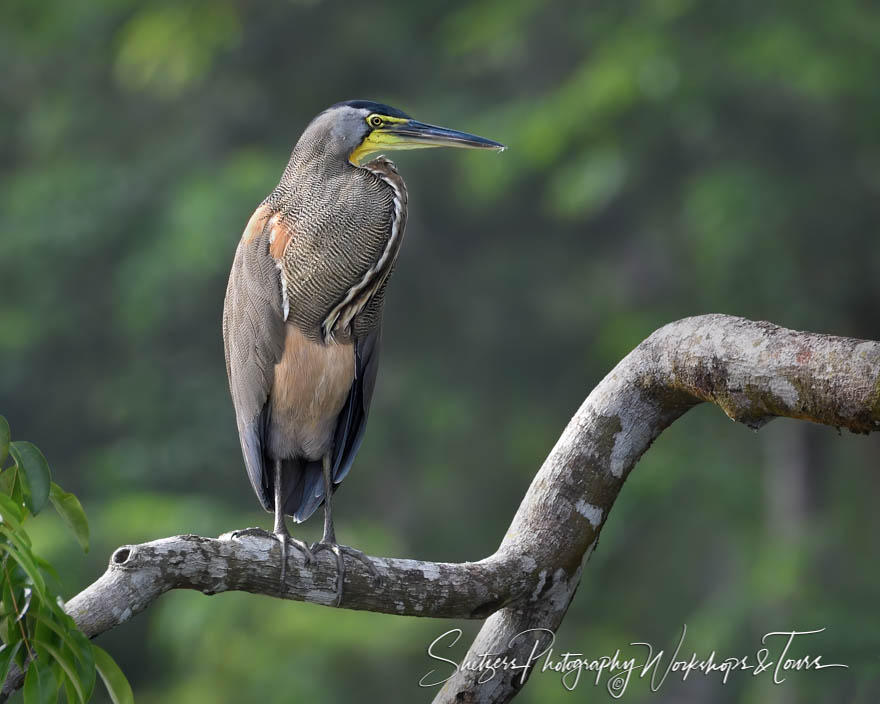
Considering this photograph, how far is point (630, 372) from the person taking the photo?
2.75 metres

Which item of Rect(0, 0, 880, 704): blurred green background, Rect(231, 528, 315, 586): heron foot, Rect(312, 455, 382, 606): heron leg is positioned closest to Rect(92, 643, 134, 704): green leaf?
Rect(231, 528, 315, 586): heron foot

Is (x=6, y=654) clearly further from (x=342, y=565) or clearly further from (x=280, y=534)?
(x=280, y=534)

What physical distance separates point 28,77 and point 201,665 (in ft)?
18.0

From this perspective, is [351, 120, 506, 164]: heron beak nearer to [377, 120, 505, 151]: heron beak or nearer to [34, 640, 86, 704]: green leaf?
[377, 120, 505, 151]: heron beak

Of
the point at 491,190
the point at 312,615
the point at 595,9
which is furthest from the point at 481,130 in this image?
the point at 312,615

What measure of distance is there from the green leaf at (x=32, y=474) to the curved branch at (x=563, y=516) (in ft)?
0.62

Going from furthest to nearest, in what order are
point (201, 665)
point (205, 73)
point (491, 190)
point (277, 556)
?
point (205, 73) → point (491, 190) → point (201, 665) → point (277, 556)

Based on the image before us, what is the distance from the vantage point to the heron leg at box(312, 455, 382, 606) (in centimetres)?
254

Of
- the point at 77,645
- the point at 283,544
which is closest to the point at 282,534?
the point at 283,544

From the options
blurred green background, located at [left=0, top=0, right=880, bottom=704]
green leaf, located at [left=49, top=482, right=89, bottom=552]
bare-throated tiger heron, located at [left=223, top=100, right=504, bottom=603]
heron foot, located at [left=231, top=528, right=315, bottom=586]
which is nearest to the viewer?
green leaf, located at [left=49, top=482, right=89, bottom=552]

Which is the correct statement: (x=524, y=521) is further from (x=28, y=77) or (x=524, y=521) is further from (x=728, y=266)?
(x=28, y=77)

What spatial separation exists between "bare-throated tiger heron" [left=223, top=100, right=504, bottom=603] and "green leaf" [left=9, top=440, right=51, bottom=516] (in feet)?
3.17

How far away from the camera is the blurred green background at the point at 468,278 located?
753 cm

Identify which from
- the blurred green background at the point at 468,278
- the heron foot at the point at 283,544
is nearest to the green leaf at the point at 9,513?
the heron foot at the point at 283,544
